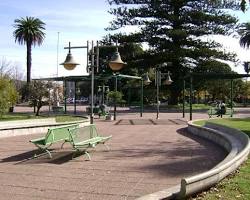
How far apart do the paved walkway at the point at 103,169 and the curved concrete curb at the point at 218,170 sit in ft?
1.44

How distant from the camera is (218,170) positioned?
26.3 ft

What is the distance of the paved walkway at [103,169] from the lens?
26.6 ft

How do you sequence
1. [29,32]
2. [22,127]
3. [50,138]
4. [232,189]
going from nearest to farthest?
[232,189]
[50,138]
[22,127]
[29,32]

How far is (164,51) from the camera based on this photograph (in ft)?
164

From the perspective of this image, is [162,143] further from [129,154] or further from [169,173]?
[169,173]

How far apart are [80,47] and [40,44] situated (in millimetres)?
62086

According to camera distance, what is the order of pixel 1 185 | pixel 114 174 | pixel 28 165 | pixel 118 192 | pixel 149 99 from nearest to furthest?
pixel 118 192 < pixel 1 185 < pixel 114 174 < pixel 28 165 < pixel 149 99

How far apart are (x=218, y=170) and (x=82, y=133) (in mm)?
5561

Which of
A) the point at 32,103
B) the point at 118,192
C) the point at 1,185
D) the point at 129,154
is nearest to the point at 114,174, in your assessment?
the point at 118,192

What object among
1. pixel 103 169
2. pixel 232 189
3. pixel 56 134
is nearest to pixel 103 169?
pixel 103 169

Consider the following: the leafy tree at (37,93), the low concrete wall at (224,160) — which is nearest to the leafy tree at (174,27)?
the leafy tree at (37,93)

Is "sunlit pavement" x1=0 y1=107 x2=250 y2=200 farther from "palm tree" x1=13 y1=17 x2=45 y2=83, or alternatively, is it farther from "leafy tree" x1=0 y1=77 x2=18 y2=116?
"palm tree" x1=13 y1=17 x2=45 y2=83

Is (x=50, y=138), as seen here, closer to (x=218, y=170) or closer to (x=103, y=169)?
(x=103, y=169)

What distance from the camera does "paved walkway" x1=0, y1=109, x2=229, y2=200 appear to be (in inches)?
320
